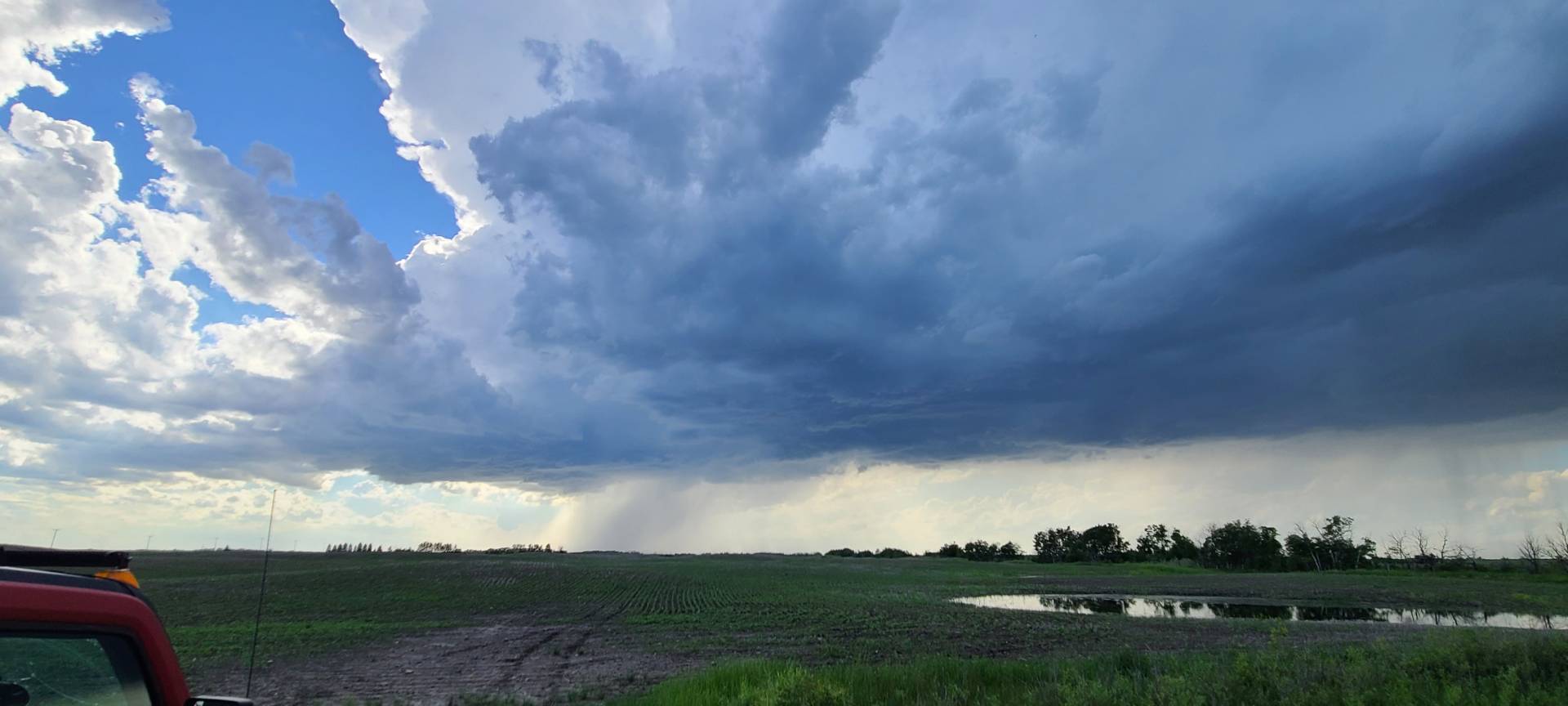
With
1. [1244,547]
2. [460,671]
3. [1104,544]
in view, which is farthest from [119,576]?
[1104,544]

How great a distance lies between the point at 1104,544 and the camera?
17675 cm

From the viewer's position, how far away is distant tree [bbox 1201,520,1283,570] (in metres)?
134

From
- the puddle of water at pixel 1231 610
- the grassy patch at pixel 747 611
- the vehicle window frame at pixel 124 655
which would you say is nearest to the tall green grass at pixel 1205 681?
the grassy patch at pixel 747 611

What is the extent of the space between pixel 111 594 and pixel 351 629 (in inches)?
1339

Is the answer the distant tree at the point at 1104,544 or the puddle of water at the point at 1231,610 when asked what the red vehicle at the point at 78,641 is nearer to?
the puddle of water at the point at 1231,610

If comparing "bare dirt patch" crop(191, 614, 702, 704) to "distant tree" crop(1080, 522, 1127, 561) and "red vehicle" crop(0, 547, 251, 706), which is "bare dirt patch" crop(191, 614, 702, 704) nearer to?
"red vehicle" crop(0, 547, 251, 706)

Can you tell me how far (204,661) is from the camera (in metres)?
22.9

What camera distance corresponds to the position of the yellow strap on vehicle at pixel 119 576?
316 cm

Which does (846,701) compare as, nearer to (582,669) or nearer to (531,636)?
(582,669)

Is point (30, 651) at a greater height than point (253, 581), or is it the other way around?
point (30, 651)

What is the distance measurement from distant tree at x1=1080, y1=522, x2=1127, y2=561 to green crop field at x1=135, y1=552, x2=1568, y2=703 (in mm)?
115798

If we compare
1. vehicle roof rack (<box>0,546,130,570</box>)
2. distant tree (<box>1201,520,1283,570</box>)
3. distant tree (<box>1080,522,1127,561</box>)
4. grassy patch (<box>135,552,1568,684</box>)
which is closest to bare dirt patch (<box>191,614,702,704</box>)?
grassy patch (<box>135,552,1568,684</box>)

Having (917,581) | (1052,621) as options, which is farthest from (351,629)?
(917,581)

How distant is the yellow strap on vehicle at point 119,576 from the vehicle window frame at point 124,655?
9.3 inches
